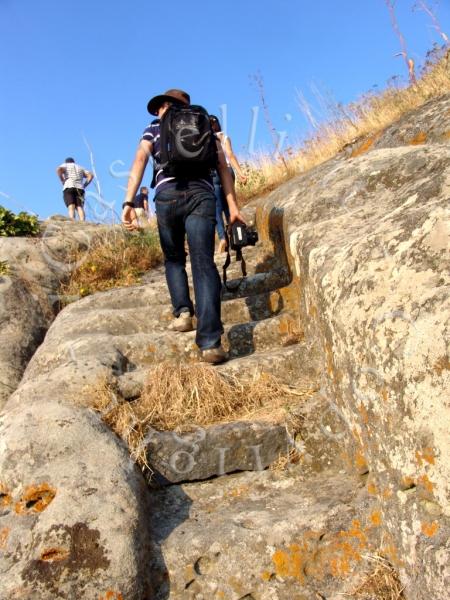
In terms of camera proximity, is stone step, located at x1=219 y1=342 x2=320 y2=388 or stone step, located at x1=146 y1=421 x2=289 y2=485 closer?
stone step, located at x1=146 y1=421 x2=289 y2=485

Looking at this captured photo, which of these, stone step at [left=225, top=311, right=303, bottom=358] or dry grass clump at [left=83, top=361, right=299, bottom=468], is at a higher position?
stone step at [left=225, top=311, right=303, bottom=358]

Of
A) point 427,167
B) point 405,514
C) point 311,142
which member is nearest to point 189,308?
point 427,167

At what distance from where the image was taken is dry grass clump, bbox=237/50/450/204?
24.5ft

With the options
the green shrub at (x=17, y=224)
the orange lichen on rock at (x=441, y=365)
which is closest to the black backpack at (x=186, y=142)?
the orange lichen on rock at (x=441, y=365)

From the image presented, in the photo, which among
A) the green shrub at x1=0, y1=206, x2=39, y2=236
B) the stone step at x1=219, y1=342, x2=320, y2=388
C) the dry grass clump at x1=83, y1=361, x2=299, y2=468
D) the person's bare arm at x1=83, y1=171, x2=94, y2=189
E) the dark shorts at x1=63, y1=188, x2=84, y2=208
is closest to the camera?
the dry grass clump at x1=83, y1=361, x2=299, y2=468

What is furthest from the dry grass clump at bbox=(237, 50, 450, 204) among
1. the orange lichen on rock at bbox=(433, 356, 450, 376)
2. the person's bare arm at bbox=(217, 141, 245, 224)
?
the orange lichen on rock at bbox=(433, 356, 450, 376)

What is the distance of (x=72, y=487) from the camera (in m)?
2.17

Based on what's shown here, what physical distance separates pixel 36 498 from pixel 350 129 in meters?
7.99

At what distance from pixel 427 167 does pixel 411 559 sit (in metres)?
2.55

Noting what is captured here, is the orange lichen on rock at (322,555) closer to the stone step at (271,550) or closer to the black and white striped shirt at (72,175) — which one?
the stone step at (271,550)

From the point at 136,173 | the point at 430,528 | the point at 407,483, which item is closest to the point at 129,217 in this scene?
the point at 136,173

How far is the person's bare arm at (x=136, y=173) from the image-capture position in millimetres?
3934

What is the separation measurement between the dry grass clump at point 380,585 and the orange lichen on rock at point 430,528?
0.27 metres

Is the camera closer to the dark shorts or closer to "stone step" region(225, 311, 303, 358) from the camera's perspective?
"stone step" region(225, 311, 303, 358)
